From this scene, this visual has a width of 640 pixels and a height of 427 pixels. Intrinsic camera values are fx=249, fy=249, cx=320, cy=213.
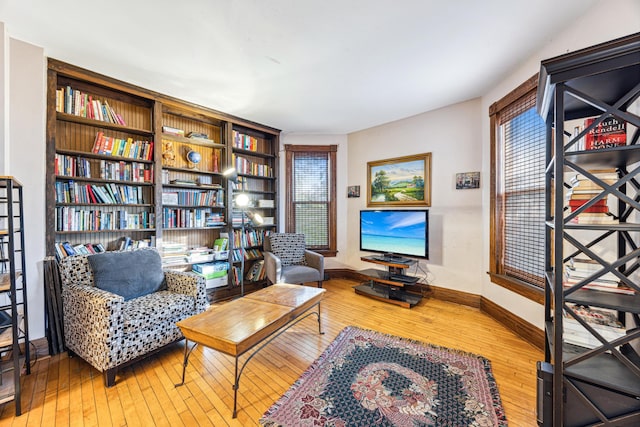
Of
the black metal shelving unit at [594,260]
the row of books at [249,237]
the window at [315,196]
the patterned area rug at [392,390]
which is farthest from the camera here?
the window at [315,196]

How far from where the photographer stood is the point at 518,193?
256 cm

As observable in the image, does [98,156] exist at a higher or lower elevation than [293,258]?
higher

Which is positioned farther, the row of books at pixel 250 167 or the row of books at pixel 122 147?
the row of books at pixel 250 167

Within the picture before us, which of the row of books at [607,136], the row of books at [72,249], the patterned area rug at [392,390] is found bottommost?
the patterned area rug at [392,390]

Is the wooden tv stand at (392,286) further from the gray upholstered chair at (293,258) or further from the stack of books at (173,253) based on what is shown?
the stack of books at (173,253)

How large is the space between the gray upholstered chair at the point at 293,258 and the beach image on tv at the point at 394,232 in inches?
32.4

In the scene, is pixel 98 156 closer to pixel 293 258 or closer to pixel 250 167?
pixel 250 167

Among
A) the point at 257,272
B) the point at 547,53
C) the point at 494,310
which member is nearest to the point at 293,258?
the point at 257,272

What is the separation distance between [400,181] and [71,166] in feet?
12.8

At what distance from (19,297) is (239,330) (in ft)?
6.54

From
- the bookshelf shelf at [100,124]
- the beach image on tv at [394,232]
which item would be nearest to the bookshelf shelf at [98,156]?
the bookshelf shelf at [100,124]

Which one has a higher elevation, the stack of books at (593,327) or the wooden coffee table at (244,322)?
the stack of books at (593,327)

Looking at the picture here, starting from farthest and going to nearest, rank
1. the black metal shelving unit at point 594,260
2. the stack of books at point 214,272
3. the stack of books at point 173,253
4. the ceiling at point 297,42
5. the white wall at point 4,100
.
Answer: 1. the stack of books at point 214,272
2. the stack of books at point 173,253
3. the white wall at point 4,100
4. the ceiling at point 297,42
5. the black metal shelving unit at point 594,260

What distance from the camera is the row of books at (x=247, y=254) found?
364cm
